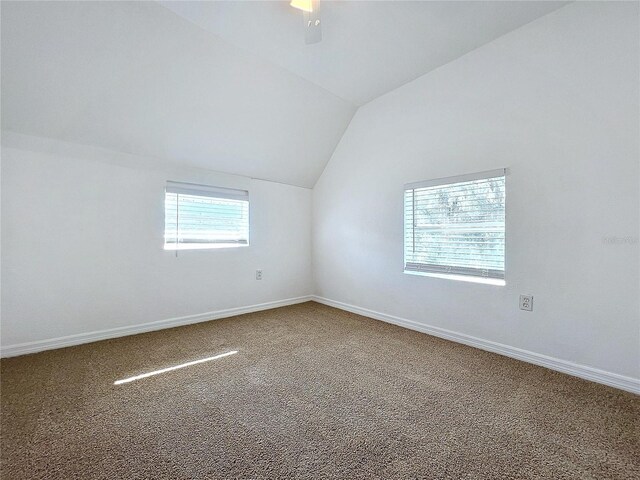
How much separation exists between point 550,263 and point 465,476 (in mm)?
1632

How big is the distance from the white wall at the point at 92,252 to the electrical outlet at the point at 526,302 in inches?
A: 114

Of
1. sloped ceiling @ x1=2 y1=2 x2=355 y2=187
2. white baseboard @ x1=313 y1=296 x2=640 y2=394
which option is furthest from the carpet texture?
sloped ceiling @ x1=2 y1=2 x2=355 y2=187

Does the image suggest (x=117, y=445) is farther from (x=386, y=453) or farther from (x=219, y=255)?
(x=219, y=255)

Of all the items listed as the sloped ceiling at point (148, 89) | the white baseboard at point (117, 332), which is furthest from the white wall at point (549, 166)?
the white baseboard at point (117, 332)

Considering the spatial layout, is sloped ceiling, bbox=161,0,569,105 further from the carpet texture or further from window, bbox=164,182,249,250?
the carpet texture

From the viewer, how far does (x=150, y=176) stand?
2.86 m

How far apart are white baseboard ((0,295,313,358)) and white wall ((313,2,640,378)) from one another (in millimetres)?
1928

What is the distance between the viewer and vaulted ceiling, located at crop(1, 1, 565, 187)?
1.89 meters

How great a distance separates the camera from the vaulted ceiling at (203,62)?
6.20ft

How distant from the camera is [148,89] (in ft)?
7.61

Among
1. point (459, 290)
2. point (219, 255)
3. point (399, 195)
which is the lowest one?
point (459, 290)

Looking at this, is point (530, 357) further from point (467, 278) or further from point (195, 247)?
point (195, 247)

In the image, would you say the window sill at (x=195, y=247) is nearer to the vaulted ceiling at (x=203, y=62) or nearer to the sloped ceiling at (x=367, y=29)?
the vaulted ceiling at (x=203, y=62)

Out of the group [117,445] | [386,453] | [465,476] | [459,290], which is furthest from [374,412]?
[459,290]
